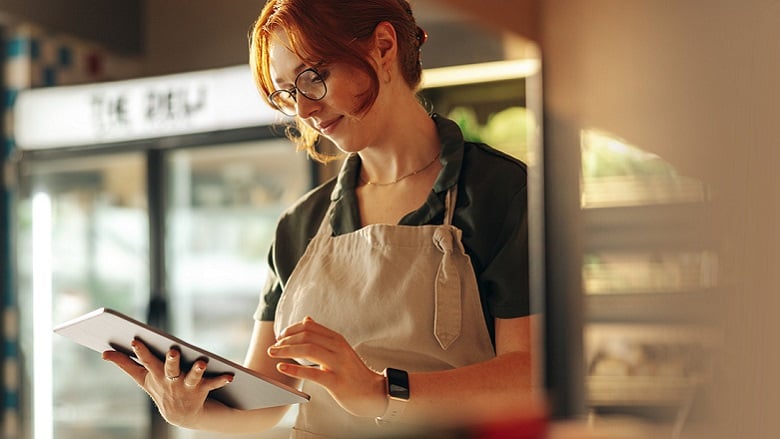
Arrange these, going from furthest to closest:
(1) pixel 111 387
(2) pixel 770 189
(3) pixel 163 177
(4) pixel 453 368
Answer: (1) pixel 111 387 < (3) pixel 163 177 < (4) pixel 453 368 < (2) pixel 770 189

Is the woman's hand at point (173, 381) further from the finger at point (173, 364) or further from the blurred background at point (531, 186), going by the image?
the blurred background at point (531, 186)

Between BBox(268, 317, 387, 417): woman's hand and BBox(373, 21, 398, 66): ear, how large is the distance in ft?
1.08

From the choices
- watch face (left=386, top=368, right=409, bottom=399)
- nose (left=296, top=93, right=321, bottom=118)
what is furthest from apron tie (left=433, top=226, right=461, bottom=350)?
nose (left=296, top=93, right=321, bottom=118)

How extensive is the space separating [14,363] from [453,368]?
2.96 metres

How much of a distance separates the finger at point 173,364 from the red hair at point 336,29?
33cm

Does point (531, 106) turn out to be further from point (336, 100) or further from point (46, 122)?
point (46, 122)

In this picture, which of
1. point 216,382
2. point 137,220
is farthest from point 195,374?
point 137,220

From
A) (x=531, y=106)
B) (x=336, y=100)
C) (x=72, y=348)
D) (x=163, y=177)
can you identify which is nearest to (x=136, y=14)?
(x=163, y=177)

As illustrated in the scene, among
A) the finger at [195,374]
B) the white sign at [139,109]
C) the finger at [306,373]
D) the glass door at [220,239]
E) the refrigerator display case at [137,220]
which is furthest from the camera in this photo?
the glass door at [220,239]

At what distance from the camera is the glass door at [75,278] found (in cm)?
335

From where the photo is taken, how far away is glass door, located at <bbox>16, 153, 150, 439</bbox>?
3.35 metres

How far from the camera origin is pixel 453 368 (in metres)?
0.98

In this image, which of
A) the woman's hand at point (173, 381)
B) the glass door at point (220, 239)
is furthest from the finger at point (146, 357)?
the glass door at point (220, 239)

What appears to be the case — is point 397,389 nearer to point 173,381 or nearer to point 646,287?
point 173,381
